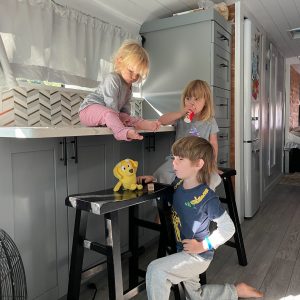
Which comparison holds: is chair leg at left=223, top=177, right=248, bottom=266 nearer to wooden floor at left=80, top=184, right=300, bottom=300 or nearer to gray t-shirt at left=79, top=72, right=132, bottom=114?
wooden floor at left=80, top=184, right=300, bottom=300

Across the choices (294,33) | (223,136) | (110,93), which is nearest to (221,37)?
(223,136)

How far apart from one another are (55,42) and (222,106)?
4.65 feet

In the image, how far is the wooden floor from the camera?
6.06 feet

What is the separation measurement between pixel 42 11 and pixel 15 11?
19 centimetres

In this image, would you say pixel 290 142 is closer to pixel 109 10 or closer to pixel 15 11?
pixel 109 10

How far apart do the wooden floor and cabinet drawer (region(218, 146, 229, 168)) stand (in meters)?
0.63

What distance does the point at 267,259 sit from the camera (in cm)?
223

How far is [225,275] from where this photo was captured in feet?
6.60

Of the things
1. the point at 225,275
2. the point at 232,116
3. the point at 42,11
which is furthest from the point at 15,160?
the point at 232,116

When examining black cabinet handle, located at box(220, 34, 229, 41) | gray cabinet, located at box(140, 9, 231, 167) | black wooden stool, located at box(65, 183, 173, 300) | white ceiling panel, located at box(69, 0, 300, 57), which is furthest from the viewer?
black cabinet handle, located at box(220, 34, 229, 41)

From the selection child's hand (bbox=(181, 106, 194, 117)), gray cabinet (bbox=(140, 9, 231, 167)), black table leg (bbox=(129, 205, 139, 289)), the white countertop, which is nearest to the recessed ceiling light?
gray cabinet (bbox=(140, 9, 231, 167))

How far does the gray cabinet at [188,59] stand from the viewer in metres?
2.49

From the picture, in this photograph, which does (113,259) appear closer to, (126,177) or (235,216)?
(126,177)

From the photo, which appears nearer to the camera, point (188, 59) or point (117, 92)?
point (117, 92)
